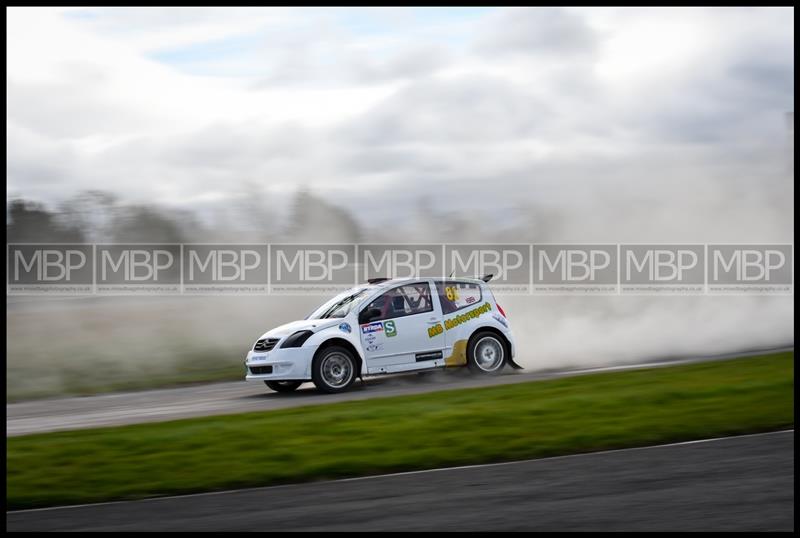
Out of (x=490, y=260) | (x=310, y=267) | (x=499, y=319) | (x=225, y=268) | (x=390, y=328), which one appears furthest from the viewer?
(x=225, y=268)

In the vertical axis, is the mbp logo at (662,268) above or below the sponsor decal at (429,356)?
above

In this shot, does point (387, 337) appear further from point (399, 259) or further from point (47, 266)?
point (47, 266)

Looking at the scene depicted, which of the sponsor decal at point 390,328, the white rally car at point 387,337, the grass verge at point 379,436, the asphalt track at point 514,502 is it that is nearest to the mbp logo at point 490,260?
the white rally car at point 387,337

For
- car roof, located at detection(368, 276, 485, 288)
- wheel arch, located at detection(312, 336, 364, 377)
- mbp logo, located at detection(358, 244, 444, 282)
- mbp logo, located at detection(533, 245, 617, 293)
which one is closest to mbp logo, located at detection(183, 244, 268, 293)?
mbp logo, located at detection(358, 244, 444, 282)

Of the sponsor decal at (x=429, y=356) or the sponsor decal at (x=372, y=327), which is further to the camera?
the sponsor decal at (x=429, y=356)

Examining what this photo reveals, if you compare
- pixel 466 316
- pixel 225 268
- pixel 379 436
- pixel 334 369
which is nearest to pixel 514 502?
pixel 379 436

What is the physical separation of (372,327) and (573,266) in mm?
18598

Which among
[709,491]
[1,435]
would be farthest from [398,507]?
[1,435]

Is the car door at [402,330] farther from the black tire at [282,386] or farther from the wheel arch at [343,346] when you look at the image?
the black tire at [282,386]

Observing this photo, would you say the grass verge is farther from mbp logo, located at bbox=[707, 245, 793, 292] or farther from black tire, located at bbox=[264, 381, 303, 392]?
mbp logo, located at bbox=[707, 245, 793, 292]

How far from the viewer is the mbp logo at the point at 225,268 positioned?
31.4m

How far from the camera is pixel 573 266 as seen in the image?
3259 cm

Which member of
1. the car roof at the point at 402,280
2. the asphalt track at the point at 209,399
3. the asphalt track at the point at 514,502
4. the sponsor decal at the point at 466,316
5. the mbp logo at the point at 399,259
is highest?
the mbp logo at the point at 399,259

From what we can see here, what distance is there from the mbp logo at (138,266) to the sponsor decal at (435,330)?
18793 mm
